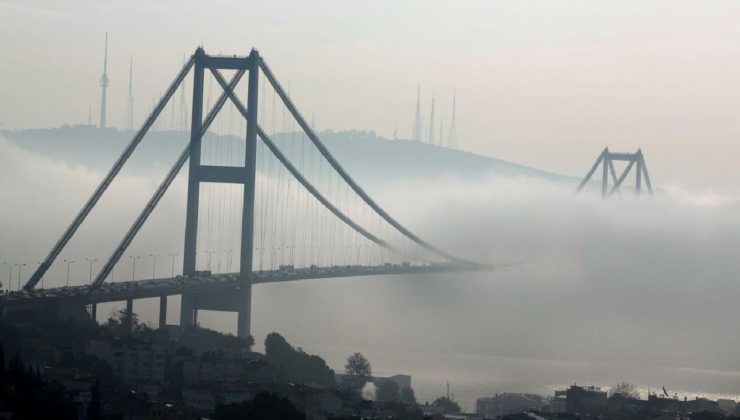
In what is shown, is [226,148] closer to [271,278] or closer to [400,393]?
[271,278]

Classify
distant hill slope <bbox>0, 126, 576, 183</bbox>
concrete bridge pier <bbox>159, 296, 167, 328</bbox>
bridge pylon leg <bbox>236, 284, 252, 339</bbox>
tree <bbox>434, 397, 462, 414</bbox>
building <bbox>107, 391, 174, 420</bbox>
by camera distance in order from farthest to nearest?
distant hill slope <bbox>0, 126, 576, 183</bbox> → bridge pylon leg <bbox>236, 284, 252, 339</bbox> → concrete bridge pier <bbox>159, 296, 167, 328</bbox> → tree <bbox>434, 397, 462, 414</bbox> → building <bbox>107, 391, 174, 420</bbox>

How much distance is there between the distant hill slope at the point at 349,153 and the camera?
135m

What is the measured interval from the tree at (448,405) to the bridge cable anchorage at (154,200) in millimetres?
11236

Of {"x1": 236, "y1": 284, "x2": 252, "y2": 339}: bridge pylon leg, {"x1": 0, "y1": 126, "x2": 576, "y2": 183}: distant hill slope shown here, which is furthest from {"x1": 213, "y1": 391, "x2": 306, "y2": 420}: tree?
{"x1": 0, "y1": 126, "x2": 576, "y2": 183}: distant hill slope

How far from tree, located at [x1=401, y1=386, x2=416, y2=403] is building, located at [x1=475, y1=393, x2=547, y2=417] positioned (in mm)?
1370

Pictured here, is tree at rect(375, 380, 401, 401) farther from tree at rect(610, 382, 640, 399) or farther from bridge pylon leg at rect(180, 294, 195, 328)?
bridge pylon leg at rect(180, 294, 195, 328)

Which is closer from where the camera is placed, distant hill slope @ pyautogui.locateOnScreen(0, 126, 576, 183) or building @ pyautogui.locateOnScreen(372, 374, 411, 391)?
A: building @ pyautogui.locateOnScreen(372, 374, 411, 391)

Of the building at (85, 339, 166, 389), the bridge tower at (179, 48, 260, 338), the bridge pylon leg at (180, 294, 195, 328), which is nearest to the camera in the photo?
the building at (85, 339, 166, 389)

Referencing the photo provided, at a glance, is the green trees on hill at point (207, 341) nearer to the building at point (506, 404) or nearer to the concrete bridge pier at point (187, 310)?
the concrete bridge pier at point (187, 310)

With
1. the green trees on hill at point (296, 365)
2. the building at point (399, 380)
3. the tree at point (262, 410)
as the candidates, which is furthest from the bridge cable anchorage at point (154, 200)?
the tree at point (262, 410)

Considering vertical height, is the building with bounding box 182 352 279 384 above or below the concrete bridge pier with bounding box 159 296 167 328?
below

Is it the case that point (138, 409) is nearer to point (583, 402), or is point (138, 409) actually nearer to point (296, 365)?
point (296, 365)

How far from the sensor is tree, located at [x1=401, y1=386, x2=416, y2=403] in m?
50.0

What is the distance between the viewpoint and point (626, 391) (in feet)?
178
